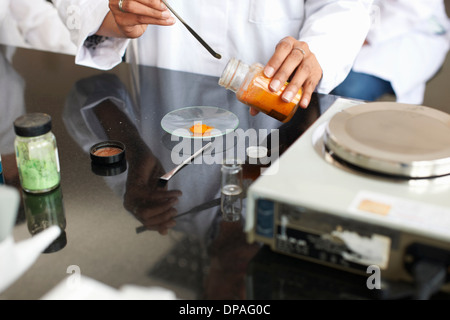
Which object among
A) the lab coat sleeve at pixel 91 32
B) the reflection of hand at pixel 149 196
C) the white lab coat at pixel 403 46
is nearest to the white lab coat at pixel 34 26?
the lab coat sleeve at pixel 91 32

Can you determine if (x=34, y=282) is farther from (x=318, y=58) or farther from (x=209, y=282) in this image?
(x=318, y=58)

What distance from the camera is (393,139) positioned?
2.56ft

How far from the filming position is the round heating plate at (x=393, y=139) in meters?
0.73

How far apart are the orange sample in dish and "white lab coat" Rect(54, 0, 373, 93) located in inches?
16.1

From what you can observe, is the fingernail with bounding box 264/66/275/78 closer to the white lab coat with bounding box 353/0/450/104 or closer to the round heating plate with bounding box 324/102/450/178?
the round heating plate with bounding box 324/102/450/178

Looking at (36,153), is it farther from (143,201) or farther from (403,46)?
(403,46)

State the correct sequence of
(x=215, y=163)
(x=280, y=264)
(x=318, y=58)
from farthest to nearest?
(x=318, y=58)
(x=215, y=163)
(x=280, y=264)

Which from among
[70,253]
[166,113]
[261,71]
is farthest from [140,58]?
[70,253]

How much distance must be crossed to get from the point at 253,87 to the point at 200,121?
0.19 meters

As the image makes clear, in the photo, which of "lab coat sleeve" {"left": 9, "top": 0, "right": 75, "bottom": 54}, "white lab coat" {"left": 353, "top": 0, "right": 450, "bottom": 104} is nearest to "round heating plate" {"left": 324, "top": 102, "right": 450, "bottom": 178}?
"white lab coat" {"left": 353, "top": 0, "right": 450, "bottom": 104}

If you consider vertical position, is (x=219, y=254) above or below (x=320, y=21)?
below

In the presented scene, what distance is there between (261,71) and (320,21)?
1.55 feet

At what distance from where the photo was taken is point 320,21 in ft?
4.72

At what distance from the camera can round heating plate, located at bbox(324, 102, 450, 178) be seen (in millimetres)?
726
